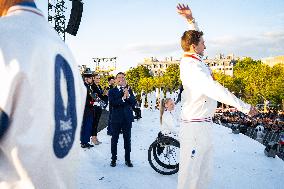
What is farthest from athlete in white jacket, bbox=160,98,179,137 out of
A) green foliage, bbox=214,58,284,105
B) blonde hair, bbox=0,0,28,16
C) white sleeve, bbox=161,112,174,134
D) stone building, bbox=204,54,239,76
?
stone building, bbox=204,54,239,76

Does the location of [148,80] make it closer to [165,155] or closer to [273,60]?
[273,60]

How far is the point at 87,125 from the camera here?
8.23 meters

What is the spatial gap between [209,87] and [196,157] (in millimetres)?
723

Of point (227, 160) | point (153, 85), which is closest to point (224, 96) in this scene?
point (227, 160)

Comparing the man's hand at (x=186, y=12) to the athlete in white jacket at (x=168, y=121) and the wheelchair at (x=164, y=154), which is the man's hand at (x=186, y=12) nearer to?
the athlete in white jacket at (x=168, y=121)

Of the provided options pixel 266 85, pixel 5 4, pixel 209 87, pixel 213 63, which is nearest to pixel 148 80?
pixel 266 85

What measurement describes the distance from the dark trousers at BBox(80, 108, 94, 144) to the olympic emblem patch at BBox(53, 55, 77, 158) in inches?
270

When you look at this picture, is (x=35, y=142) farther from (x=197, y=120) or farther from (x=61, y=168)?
(x=197, y=120)

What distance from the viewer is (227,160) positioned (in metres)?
7.21

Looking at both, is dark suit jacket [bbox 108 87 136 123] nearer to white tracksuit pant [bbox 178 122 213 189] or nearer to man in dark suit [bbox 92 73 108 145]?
man in dark suit [bbox 92 73 108 145]

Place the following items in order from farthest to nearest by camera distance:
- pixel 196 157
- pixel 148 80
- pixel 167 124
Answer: pixel 148 80 < pixel 167 124 < pixel 196 157

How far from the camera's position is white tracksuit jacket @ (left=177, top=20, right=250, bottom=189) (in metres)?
3.54

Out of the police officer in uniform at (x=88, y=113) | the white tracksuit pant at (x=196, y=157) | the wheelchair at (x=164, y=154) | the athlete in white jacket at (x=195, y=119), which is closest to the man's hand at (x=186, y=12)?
the athlete in white jacket at (x=195, y=119)

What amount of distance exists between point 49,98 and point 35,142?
0.15 meters
